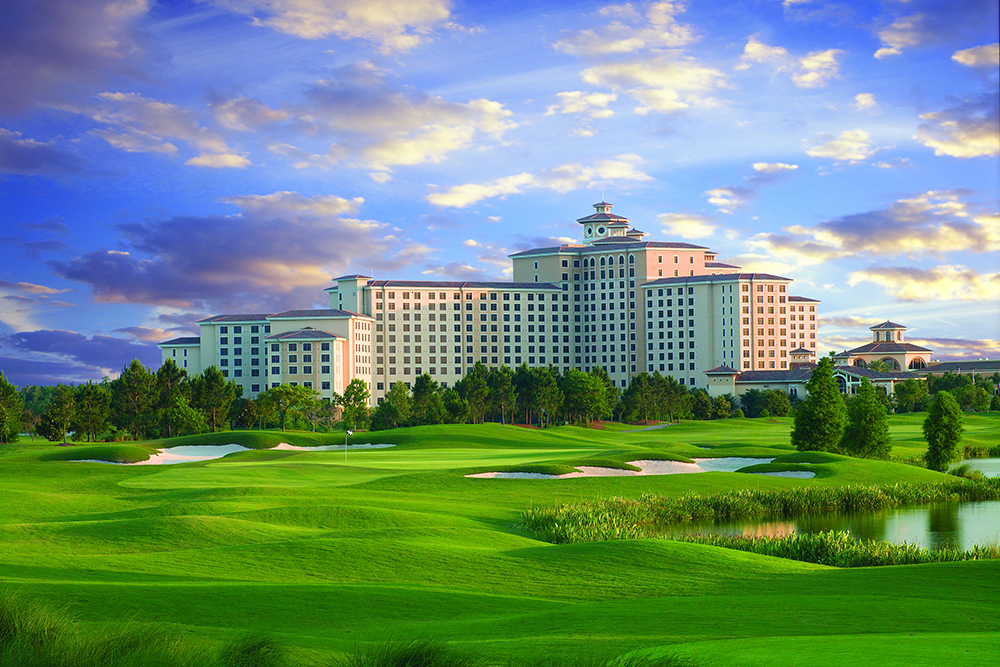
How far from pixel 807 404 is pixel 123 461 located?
39.1 meters

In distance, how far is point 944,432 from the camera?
5522 cm

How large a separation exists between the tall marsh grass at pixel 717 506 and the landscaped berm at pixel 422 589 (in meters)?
0.42

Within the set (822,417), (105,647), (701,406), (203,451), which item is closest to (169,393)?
(203,451)

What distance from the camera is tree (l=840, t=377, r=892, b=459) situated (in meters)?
55.4

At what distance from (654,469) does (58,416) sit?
54463 mm

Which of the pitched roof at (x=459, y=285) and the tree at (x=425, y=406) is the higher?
the pitched roof at (x=459, y=285)

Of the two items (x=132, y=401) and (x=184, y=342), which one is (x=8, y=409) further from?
(x=184, y=342)

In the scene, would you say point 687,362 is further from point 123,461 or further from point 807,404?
point 123,461

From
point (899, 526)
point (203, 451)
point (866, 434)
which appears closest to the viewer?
point (899, 526)

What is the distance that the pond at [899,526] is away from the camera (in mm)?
30234

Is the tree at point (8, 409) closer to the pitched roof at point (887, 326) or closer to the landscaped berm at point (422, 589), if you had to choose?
the landscaped berm at point (422, 589)

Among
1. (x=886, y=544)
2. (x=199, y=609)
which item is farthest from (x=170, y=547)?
(x=886, y=544)

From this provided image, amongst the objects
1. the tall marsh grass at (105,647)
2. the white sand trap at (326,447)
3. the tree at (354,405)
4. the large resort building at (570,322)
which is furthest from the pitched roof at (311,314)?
the tall marsh grass at (105,647)

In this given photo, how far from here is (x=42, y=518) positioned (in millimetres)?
27375
